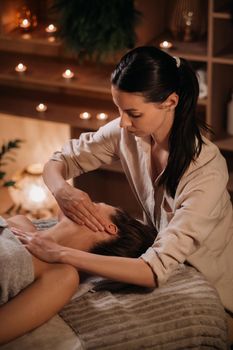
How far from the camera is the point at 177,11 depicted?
3.19 m

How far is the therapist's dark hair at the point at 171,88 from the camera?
1.89 meters

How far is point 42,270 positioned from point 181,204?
1.50 ft

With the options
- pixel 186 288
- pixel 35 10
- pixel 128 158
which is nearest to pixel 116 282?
pixel 186 288

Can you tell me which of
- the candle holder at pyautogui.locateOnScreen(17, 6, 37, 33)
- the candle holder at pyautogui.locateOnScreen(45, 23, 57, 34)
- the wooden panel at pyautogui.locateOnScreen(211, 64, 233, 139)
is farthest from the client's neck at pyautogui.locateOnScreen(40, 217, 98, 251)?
the candle holder at pyautogui.locateOnScreen(17, 6, 37, 33)

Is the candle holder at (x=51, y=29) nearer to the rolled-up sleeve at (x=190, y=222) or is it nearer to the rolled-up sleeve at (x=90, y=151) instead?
the rolled-up sleeve at (x=90, y=151)

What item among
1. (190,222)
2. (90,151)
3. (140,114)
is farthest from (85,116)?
(190,222)

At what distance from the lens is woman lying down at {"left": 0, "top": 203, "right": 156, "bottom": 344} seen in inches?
68.3

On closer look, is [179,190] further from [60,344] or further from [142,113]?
[60,344]

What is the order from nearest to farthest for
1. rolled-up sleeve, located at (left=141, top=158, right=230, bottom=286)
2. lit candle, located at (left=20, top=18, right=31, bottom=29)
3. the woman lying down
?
the woman lying down, rolled-up sleeve, located at (left=141, top=158, right=230, bottom=286), lit candle, located at (left=20, top=18, right=31, bottom=29)

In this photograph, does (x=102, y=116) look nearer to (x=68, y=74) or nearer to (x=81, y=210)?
(x=68, y=74)

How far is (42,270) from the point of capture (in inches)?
73.3

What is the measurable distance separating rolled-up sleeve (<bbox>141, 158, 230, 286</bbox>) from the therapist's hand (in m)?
0.26

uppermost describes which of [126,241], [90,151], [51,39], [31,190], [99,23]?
[99,23]

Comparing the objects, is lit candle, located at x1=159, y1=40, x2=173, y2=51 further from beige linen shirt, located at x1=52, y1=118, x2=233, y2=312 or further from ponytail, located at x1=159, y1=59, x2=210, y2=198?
ponytail, located at x1=159, y1=59, x2=210, y2=198
